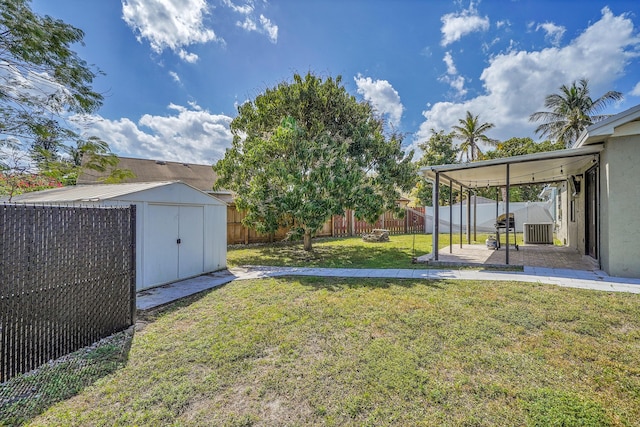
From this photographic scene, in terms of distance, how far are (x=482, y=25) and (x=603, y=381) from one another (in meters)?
11.3

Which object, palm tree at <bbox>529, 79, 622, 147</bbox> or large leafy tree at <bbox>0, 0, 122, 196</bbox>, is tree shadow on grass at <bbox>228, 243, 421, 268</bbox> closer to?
large leafy tree at <bbox>0, 0, 122, 196</bbox>

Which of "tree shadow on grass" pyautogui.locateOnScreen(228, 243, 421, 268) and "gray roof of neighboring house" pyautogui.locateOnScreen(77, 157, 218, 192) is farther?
"gray roof of neighboring house" pyautogui.locateOnScreen(77, 157, 218, 192)

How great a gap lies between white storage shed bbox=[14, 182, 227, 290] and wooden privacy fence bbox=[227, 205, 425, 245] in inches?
163

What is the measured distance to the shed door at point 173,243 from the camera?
6.28m

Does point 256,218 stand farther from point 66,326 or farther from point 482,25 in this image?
point 482,25

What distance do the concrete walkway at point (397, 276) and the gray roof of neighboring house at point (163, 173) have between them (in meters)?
10.6

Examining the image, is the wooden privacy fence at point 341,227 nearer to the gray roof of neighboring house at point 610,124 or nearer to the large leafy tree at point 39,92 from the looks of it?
the large leafy tree at point 39,92

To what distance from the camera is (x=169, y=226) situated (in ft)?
22.0

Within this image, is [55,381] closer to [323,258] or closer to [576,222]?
[323,258]

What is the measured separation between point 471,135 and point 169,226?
2573 cm

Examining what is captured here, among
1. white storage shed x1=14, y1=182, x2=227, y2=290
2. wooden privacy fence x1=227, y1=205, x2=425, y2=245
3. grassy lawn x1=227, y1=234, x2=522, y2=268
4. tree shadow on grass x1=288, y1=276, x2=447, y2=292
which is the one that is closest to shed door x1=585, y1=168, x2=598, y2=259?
grassy lawn x1=227, y1=234, x2=522, y2=268

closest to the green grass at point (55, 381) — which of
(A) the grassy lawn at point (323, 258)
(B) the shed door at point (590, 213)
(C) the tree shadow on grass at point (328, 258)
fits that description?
(A) the grassy lawn at point (323, 258)

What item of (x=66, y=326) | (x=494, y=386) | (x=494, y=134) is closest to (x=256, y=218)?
(x=66, y=326)

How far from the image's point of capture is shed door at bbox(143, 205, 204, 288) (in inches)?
247
